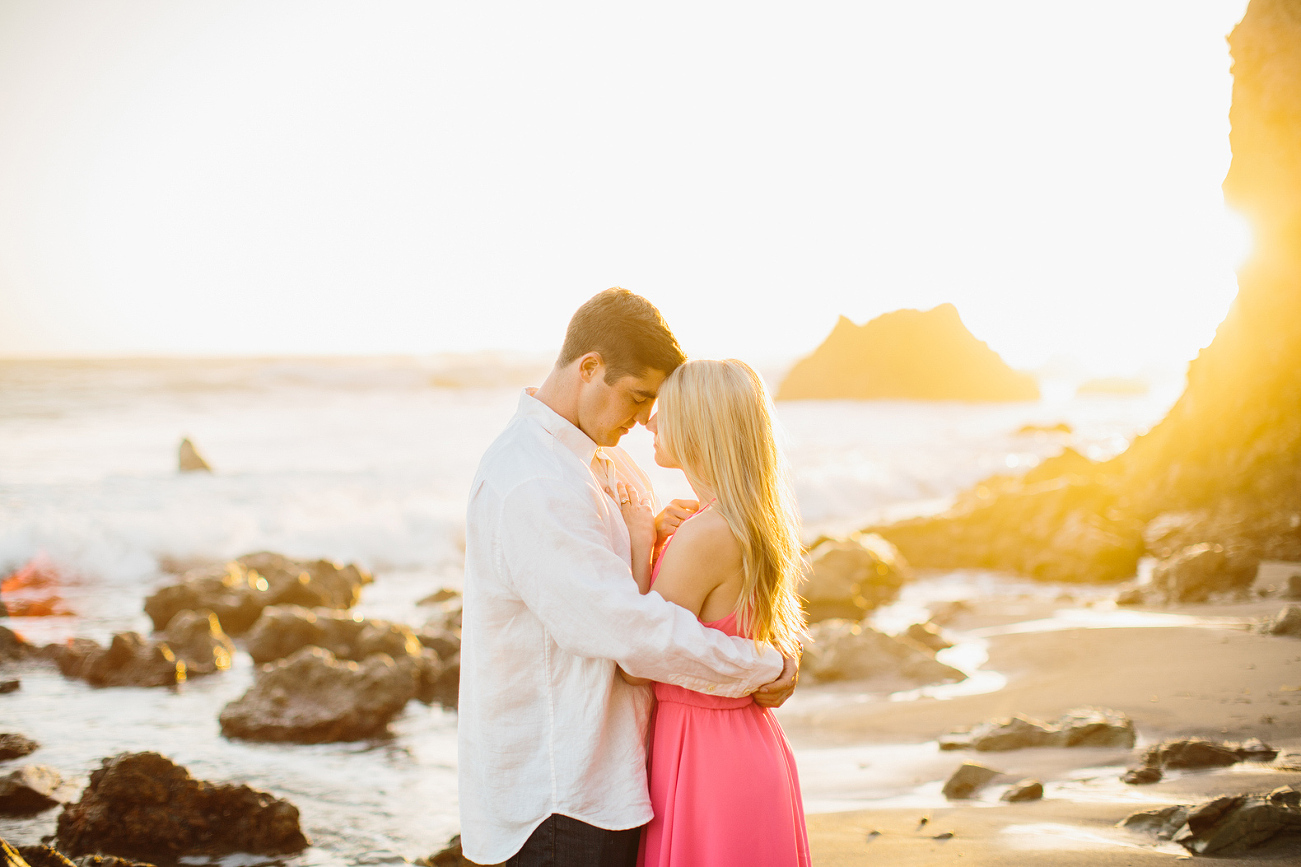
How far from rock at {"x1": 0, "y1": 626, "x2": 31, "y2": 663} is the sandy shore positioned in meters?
7.53

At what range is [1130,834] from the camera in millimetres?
3984

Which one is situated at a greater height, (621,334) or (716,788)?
(621,334)

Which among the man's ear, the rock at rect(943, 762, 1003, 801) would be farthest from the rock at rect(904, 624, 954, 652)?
the man's ear

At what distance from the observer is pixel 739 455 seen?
2.63m

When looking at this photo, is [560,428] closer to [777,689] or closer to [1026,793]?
[777,689]

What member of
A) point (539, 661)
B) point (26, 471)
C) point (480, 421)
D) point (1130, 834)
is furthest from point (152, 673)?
point (480, 421)

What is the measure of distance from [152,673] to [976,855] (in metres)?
7.35

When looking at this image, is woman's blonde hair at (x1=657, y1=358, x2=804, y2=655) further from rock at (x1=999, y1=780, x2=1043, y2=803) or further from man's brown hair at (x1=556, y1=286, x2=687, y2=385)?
rock at (x1=999, y1=780, x2=1043, y2=803)

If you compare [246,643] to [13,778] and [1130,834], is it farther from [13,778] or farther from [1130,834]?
[1130,834]

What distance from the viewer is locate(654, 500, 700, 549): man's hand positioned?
112 inches

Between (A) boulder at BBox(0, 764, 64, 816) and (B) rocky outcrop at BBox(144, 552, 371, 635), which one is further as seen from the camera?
(B) rocky outcrop at BBox(144, 552, 371, 635)

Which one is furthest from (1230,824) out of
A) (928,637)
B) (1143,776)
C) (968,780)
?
(928,637)

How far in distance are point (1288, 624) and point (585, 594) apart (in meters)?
7.36

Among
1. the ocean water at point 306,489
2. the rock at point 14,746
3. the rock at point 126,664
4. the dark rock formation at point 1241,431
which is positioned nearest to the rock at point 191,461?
the ocean water at point 306,489
